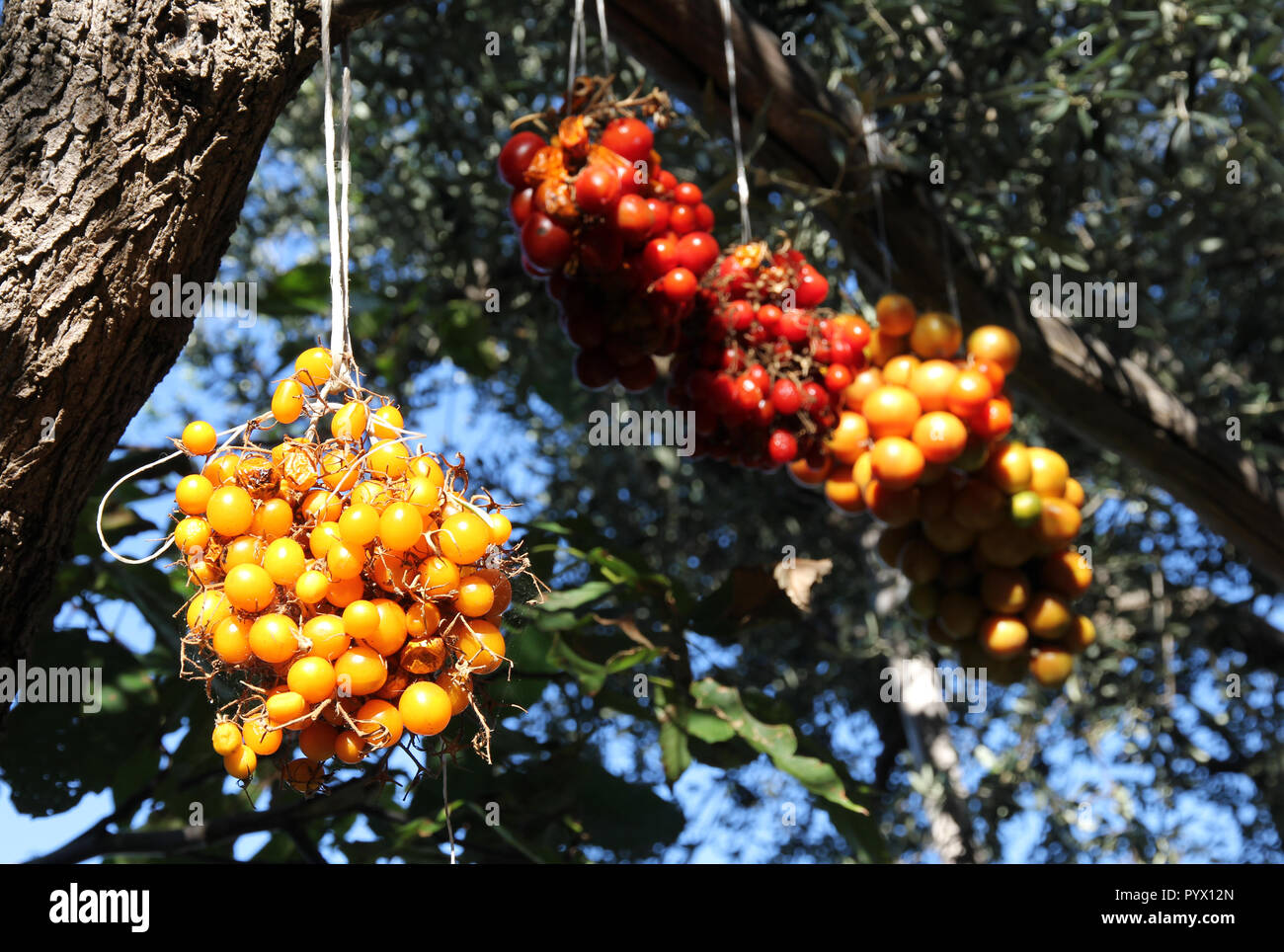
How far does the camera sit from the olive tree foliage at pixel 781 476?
1454 millimetres

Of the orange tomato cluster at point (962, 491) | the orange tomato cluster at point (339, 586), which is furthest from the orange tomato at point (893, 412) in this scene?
the orange tomato cluster at point (339, 586)

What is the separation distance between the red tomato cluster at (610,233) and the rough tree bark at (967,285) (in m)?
0.35

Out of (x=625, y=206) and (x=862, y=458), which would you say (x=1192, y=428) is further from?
(x=625, y=206)

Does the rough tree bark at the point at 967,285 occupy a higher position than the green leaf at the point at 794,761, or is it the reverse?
the rough tree bark at the point at 967,285

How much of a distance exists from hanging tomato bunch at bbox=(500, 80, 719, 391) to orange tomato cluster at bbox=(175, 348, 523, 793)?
48 cm

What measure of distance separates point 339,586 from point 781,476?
2.43 m

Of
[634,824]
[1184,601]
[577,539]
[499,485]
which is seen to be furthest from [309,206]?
[1184,601]

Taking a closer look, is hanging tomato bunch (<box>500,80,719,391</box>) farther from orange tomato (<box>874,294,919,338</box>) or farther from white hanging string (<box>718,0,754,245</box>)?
orange tomato (<box>874,294,919,338</box>)

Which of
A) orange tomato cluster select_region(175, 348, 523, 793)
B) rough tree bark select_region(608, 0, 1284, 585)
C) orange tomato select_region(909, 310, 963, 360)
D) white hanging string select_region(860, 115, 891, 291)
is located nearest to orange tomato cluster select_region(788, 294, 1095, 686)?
orange tomato select_region(909, 310, 963, 360)

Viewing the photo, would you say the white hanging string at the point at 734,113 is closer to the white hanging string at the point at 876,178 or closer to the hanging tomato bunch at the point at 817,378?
the hanging tomato bunch at the point at 817,378

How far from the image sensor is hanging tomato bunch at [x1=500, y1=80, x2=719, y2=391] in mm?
1171

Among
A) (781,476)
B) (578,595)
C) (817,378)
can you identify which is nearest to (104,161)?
(578,595)

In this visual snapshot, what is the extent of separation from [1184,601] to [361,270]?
2.59 metres

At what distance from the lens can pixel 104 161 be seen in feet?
2.82
